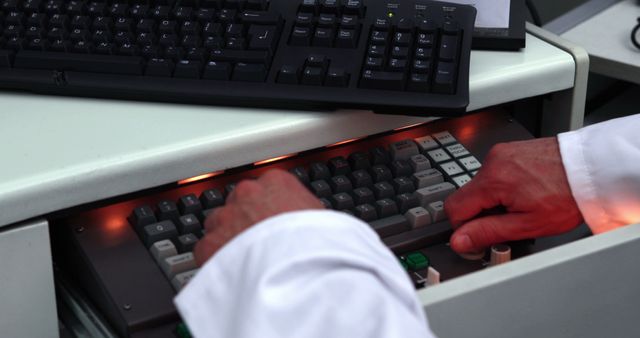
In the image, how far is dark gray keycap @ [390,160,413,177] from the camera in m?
0.93

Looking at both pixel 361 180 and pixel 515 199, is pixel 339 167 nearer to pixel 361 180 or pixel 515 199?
pixel 361 180

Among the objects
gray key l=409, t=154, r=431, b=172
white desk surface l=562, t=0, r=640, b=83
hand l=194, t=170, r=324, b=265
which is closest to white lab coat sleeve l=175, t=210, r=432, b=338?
hand l=194, t=170, r=324, b=265

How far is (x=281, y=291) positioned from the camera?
63 cm

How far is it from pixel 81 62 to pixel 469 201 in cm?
39

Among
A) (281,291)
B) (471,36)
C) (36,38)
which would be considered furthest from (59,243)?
(471,36)

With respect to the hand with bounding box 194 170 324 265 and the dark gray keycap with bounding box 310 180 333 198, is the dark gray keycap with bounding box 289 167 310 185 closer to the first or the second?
the dark gray keycap with bounding box 310 180 333 198

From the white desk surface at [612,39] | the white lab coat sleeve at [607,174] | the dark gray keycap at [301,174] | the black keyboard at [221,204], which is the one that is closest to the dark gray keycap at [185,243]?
the black keyboard at [221,204]

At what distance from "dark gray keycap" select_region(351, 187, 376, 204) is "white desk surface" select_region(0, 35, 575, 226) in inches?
2.7

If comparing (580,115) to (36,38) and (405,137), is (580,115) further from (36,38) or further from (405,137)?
(36,38)

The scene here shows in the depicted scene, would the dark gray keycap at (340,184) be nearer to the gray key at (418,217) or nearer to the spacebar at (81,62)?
the gray key at (418,217)

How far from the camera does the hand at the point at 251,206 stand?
2.39 ft

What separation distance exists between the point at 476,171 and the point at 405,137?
0.09m

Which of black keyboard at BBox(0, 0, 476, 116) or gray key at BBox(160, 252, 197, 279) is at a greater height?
black keyboard at BBox(0, 0, 476, 116)

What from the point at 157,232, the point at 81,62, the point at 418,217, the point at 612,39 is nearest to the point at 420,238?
the point at 418,217
